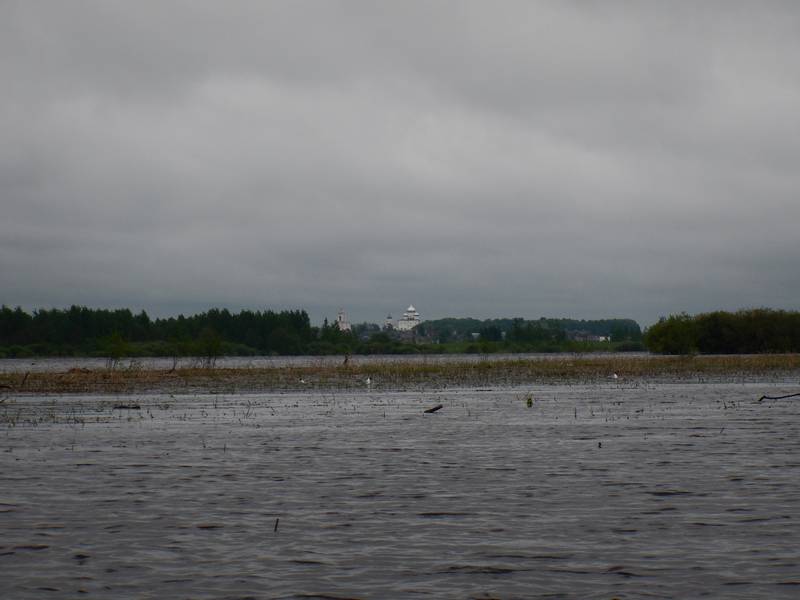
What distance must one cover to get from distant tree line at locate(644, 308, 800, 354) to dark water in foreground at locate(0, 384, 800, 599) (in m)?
89.1

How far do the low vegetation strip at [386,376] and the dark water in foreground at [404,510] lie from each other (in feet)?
83.6

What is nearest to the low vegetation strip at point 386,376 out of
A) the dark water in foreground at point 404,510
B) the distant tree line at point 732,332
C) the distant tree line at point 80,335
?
the dark water in foreground at point 404,510

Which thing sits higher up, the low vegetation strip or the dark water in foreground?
the low vegetation strip

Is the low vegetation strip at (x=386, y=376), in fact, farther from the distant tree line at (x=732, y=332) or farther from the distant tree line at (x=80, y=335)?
the distant tree line at (x=80, y=335)

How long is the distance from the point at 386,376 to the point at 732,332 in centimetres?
6620

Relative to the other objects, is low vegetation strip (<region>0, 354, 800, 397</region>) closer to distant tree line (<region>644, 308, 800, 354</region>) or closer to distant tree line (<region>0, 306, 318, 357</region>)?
distant tree line (<region>644, 308, 800, 354</region>)

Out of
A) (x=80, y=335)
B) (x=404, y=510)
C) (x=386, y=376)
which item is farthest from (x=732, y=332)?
(x=80, y=335)

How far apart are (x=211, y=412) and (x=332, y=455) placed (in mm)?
15028

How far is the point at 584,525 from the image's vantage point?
14.1 metres

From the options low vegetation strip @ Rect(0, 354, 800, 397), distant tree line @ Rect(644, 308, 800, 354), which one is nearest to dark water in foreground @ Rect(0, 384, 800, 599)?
low vegetation strip @ Rect(0, 354, 800, 397)

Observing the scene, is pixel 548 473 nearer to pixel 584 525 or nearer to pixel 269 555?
pixel 584 525

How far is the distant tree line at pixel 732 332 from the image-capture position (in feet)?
379

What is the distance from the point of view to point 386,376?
65312mm

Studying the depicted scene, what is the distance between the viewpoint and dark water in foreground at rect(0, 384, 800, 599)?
11.4 metres
